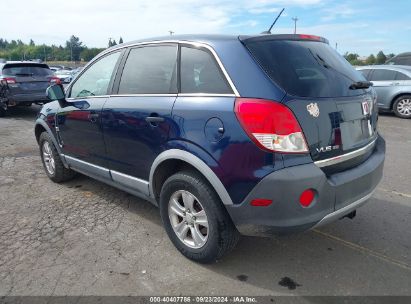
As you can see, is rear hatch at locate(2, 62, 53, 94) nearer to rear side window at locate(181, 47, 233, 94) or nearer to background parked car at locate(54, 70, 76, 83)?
background parked car at locate(54, 70, 76, 83)

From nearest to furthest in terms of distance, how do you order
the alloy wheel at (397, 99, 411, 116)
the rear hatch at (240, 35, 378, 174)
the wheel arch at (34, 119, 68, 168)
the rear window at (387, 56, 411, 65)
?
the rear hatch at (240, 35, 378, 174)
the wheel arch at (34, 119, 68, 168)
the alloy wheel at (397, 99, 411, 116)
the rear window at (387, 56, 411, 65)

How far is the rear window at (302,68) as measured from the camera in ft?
8.64

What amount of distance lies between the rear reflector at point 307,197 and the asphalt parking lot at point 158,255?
2.15 ft

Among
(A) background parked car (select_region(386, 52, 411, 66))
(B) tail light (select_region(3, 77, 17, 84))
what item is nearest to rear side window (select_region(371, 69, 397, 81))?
(A) background parked car (select_region(386, 52, 411, 66))

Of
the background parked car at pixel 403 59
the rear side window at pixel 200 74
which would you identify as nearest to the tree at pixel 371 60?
the background parked car at pixel 403 59

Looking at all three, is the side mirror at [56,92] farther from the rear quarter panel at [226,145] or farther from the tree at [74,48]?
the tree at [74,48]

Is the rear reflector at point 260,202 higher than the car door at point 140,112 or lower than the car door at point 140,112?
lower

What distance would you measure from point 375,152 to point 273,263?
1304 millimetres

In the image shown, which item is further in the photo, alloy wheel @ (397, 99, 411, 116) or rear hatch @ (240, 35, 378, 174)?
alloy wheel @ (397, 99, 411, 116)

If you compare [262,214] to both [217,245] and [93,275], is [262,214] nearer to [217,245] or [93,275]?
[217,245]

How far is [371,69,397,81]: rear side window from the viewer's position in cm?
1114

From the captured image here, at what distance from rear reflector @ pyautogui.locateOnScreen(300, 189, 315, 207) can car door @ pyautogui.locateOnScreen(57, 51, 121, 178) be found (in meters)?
2.13

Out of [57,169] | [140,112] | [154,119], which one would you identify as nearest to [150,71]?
[140,112]

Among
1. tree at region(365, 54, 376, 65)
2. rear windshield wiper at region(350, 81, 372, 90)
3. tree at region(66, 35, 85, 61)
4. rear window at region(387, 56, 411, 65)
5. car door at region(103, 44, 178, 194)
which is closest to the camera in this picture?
rear windshield wiper at region(350, 81, 372, 90)
